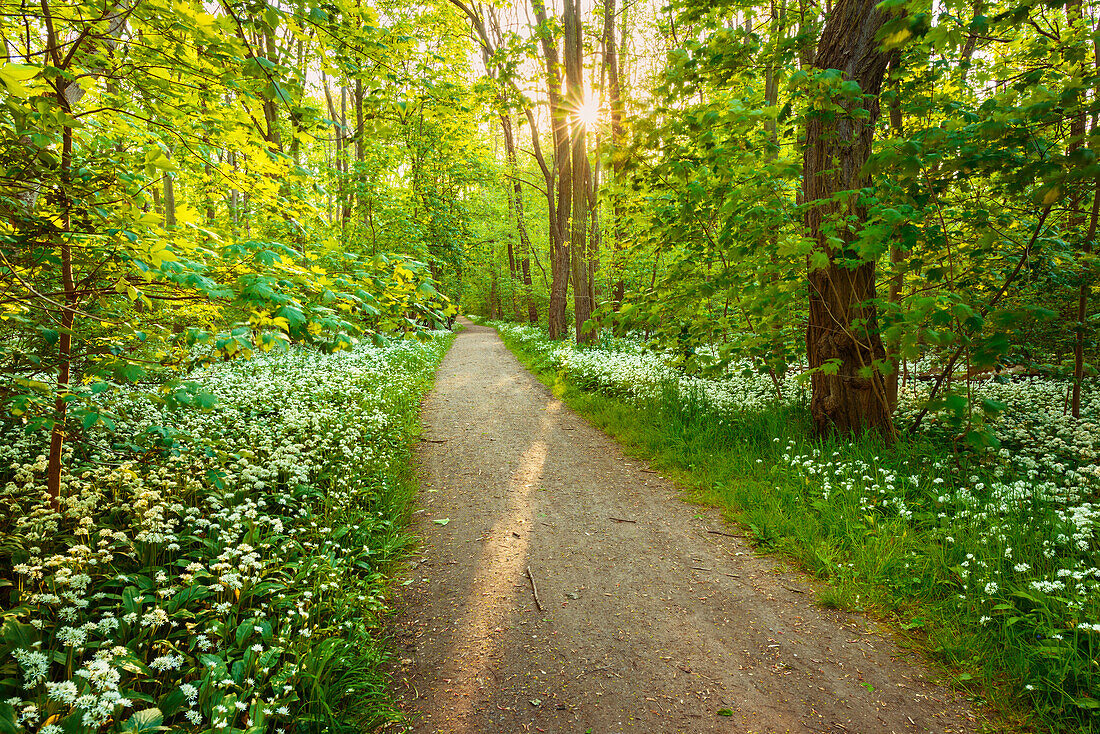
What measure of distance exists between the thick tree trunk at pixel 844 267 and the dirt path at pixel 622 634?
2.19 metres

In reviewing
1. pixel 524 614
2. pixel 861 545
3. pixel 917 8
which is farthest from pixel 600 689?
pixel 917 8

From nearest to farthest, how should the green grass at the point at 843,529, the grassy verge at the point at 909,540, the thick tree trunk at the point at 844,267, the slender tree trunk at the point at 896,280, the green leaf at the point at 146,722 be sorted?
the green leaf at the point at 146,722 < the grassy verge at the point at 909,540 < the green grass at the point at 843,529 < the slender tree trunk at the point at 896,280 < the thick tree trunk at the point at 844,267

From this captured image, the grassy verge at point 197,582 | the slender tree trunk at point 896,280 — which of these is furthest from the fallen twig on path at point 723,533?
the grassy verge at point 197,582

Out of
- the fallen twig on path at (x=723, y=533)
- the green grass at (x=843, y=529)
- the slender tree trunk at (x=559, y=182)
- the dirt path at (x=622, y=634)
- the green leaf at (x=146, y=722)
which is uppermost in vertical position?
the slender tree trunk at (x=559, y=182)

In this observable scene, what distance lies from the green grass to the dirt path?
195mm

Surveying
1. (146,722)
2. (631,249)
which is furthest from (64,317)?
(631,249)

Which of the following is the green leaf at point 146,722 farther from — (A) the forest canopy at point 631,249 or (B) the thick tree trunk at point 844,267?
(B) the thick tree trunk at point 844,267

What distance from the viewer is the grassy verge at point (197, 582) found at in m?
1.98

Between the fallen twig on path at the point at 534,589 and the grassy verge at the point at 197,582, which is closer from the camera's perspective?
the grassy verge at the point at 197,582

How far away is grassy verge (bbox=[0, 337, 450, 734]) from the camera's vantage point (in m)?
1.98

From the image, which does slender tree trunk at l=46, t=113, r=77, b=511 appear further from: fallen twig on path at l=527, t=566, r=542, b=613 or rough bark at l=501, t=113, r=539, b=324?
rough bark at l=501, t=113, r=539, b=324

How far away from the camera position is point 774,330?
5.88m

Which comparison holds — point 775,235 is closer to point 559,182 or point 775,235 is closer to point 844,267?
point 844,267

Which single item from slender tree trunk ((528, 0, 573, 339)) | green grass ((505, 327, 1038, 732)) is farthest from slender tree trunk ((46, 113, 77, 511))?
slender tree trunk ((528, 0, 573, 339))
